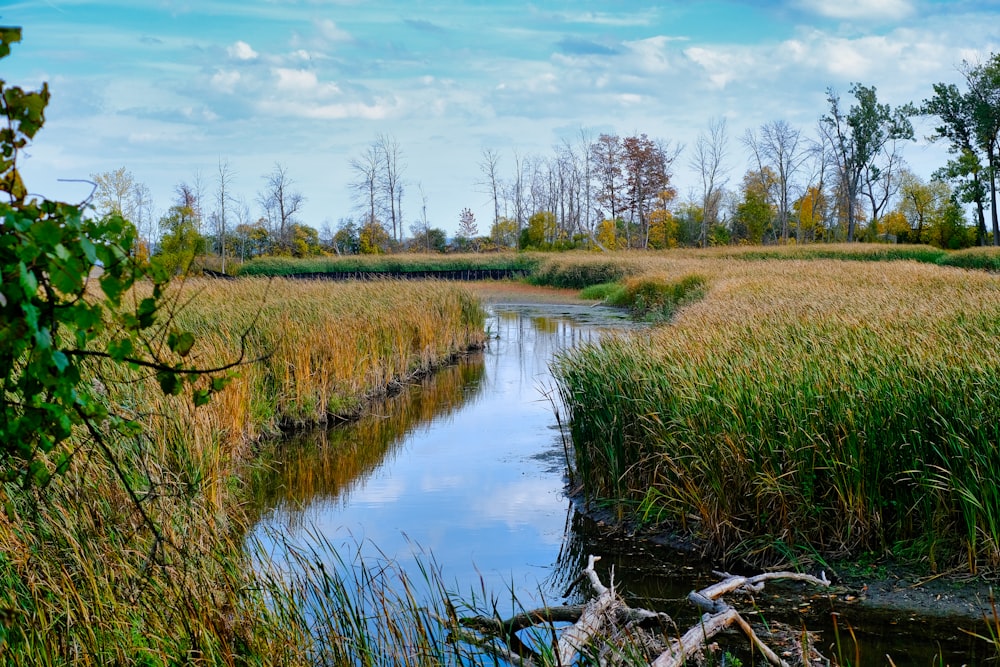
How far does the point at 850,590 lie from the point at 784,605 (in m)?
0.40

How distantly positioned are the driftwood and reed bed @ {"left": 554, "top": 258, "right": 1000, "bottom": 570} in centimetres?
62

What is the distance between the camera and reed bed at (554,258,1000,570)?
483 centimetres

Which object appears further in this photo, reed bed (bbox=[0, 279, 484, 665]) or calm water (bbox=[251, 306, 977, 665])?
calm water (bbox=[251, 306, 977, 665])

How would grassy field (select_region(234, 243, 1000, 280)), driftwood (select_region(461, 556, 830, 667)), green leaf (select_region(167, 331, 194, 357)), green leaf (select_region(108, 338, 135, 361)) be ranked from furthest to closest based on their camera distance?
grassy field (select_region(234, 243, 1000, 280)), driftwood (select_region(461, 556, 830, 667)), green leaf (select_region(167, 331, 194, 357)), green leaf (select_region(108, 338, 135, 361))

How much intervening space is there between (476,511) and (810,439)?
272cm

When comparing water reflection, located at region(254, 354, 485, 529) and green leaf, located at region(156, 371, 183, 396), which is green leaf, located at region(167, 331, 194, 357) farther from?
water reflection, located at region(254, 354, 485, 529)

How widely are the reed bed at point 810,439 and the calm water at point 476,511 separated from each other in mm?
442

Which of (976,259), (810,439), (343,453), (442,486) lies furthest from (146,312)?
(976,259)

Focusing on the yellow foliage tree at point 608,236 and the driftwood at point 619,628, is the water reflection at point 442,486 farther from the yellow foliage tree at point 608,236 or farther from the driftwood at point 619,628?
the yellow foliage tree at point 608,236

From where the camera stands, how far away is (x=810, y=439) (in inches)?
201

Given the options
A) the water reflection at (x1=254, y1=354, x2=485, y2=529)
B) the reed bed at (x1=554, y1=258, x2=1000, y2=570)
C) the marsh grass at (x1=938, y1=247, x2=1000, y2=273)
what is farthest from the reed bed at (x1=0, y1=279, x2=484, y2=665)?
the marsh grass at (x1=938, y1=247, x2=1000, y2=273)

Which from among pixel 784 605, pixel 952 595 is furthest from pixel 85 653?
pixel 952 595

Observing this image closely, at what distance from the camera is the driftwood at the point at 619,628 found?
11.2 feet

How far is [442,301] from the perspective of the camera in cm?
1538
